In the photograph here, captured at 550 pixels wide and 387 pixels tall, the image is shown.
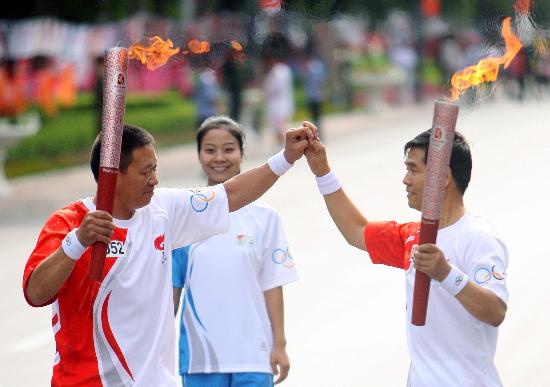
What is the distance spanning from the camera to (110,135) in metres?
3.55

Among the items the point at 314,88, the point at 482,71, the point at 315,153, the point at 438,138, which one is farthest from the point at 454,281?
the point at 314,88

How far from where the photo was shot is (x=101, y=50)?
17422 millimetres

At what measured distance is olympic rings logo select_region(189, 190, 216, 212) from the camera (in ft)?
13.9

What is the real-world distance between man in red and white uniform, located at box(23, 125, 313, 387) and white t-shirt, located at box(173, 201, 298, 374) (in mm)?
794

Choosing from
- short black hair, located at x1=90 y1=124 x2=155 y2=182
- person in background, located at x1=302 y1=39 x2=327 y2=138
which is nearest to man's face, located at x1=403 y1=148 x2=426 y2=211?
short black hair, located at x1=90 y1=124 x2=155 y2=182

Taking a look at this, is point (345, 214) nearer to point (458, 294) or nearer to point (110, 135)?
point (458, 294)

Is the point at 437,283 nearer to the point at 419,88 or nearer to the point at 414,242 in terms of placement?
the point at 414,242

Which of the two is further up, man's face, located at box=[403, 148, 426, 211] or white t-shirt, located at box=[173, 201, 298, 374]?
man's face, located at box=[403, 148, 426, 211]

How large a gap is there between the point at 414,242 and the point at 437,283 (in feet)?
0.77

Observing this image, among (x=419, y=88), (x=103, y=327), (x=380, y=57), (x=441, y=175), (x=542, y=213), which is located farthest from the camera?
(x=380, y=57)

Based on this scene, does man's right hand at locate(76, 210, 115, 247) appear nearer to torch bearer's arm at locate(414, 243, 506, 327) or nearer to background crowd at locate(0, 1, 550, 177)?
torch bearer's arm at locate(414, 243, 506, 327)

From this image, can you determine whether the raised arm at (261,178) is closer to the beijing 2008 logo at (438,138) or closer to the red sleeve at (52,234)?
the red sleeve at (52,234)

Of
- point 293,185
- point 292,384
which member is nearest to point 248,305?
point 292,384

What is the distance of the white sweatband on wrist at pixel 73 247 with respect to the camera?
3543 millimetres
